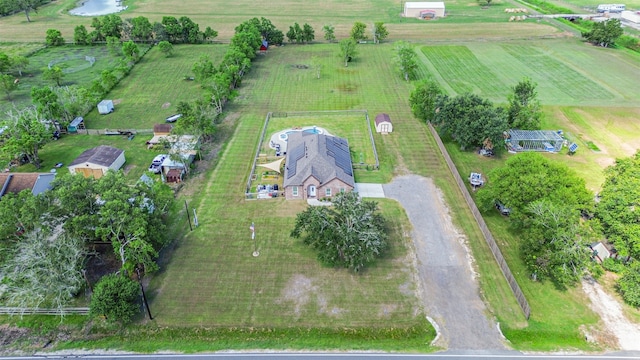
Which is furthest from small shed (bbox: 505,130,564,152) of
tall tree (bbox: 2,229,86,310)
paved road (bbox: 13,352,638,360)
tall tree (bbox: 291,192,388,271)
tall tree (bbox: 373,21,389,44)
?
tall tree (bbox: 373,21,389,44)

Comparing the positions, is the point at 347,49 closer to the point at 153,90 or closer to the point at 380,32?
the point at 380,32

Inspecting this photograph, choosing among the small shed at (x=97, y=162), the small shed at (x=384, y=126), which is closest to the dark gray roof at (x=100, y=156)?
the small shed at (x=97, y=162)

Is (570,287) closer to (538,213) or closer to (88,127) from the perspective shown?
(538,213)

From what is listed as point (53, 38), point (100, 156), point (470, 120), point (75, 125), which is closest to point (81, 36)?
point (53, 38)

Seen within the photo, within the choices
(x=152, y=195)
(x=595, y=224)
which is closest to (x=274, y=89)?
(x=152, y=195)

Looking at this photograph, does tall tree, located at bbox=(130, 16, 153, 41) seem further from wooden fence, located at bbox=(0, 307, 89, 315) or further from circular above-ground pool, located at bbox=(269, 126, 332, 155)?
wooden fence, located at bbox=(0, 307, 89, 315)

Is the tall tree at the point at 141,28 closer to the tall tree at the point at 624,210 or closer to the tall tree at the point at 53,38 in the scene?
the tall tree at the point at 53,38
